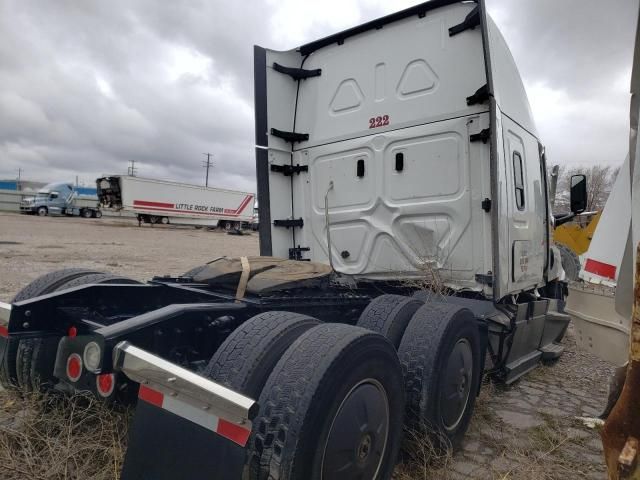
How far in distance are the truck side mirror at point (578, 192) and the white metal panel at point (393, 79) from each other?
85.2 inches

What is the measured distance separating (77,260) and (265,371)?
1186cm

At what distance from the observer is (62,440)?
7.84 feet

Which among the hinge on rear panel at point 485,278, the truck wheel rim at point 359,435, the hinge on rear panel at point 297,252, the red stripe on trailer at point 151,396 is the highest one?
the hinge on rear panel at point 297,252

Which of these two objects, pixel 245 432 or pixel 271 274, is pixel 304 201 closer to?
pixel 271 274

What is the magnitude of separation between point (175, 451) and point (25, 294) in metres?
2.12

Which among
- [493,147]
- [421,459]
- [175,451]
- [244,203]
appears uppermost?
[244,203]

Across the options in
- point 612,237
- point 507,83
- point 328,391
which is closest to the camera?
point 328,391

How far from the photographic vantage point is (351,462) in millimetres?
1913

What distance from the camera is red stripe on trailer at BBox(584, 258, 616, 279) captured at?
2053 millimetres

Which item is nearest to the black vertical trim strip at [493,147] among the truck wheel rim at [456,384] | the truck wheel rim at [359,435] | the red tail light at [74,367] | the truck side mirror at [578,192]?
the truck wheel rim at [456,384]

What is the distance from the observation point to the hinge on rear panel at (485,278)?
11.9 ft

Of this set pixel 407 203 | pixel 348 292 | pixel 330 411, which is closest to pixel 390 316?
pixel 348 292

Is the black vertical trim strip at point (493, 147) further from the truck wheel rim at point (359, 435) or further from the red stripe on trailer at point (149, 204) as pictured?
the red stripe on trailer at point (149, 204)

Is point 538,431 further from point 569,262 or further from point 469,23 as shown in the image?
point 569,262
